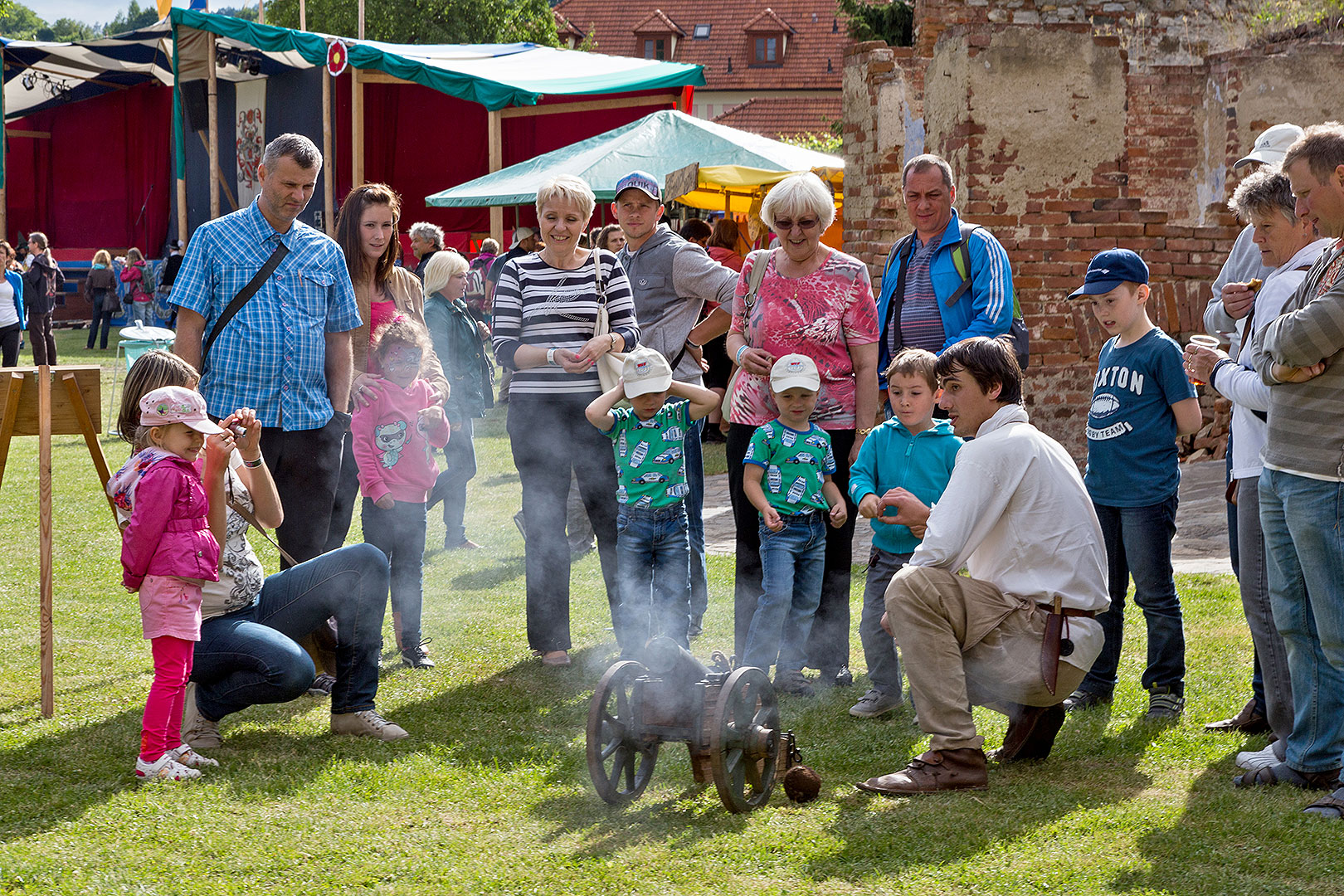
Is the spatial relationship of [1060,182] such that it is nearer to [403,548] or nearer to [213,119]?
[403,548]

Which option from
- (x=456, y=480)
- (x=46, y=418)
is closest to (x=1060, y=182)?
(x=456, y=480)

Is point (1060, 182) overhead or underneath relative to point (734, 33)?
underneath

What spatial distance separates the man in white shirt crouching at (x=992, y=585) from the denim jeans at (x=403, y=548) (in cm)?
235

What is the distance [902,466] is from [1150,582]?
1.00m

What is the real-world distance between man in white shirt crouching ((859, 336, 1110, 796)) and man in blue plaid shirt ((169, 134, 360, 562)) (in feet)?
7.77

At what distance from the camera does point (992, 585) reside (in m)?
4.09

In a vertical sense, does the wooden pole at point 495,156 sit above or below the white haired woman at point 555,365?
above

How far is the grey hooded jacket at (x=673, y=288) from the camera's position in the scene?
563 cm

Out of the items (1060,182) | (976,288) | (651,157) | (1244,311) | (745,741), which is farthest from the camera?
(651,157)

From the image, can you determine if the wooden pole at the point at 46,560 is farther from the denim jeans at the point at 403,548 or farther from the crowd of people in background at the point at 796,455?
the denim jeans at the point at 403,548

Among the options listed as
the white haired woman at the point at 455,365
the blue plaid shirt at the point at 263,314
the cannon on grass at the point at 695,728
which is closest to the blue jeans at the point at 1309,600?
the cannon on grass at the point at 695,728

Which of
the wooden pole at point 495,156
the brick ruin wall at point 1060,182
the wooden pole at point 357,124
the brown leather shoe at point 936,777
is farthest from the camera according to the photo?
the wooden pole at point 357,124

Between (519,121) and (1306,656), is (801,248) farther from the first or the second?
(519,121)

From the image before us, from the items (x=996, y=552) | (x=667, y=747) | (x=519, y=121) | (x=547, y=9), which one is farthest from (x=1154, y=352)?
(x=547, y=9)
